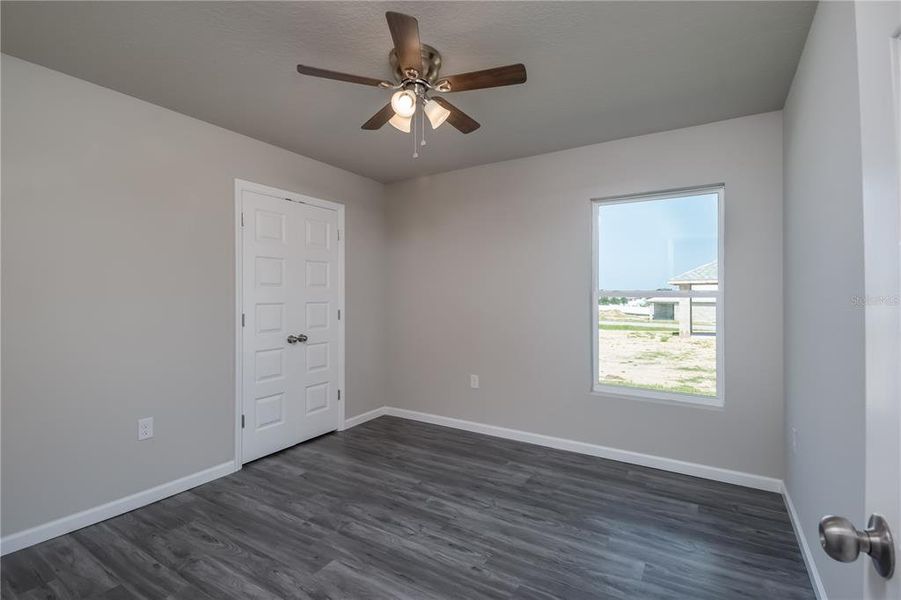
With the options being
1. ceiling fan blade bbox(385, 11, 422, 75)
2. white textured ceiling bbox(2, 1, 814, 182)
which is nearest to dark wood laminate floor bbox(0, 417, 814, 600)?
ceiling fan blade bbox(385, 11, 422, 75)

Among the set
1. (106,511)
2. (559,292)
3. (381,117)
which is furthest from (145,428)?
(559,292)

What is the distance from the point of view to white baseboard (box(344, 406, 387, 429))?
410 cm

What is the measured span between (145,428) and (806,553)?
3.87 meters

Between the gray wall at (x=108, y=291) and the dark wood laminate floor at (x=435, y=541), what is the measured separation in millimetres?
367

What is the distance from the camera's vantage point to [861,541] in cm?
59

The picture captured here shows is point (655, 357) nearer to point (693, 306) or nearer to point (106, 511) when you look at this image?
point (693, 306)

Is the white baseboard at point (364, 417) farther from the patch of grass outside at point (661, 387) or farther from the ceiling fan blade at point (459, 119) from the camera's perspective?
the ceiling fan blade at point (459, 119)

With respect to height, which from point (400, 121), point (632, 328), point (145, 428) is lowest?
point (145, 428)

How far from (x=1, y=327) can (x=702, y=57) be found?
13.1 ft

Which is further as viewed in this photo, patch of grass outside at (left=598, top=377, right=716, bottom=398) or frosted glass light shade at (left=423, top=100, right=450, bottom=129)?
patch of grass outside at (left=598, top=377, right=716, bottom=398)

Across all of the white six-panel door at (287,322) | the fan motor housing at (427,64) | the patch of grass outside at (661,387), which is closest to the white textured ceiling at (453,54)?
the fan motor housing at (427,64)

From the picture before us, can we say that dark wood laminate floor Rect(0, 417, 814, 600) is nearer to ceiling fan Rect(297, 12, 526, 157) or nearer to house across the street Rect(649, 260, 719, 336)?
house across the street Rect(649, 260, 719, 336)

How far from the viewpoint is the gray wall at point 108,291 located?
213cm

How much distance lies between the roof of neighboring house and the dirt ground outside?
375 mm
